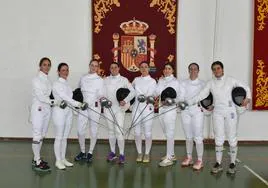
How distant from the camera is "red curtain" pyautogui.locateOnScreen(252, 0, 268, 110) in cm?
722

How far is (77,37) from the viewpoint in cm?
736

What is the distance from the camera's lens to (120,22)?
23.8 feet

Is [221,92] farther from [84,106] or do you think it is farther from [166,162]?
[84,106]

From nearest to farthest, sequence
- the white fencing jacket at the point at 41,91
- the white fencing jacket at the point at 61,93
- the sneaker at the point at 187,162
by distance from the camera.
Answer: the white fencing jacket at the point at 41,91, the white fencing jacket at the point at 61,93, the sneaker at the point at 187,162

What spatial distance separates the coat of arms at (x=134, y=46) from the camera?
286 inches

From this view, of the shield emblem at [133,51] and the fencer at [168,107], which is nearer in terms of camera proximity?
the fencer at [168,107]

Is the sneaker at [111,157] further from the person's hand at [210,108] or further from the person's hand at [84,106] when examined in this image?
the person's hand at [210,108]

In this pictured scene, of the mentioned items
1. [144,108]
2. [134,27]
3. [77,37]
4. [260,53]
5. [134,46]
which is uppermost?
[134,27]

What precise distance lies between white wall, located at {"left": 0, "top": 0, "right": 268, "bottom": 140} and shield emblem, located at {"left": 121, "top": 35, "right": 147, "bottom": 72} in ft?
2.29

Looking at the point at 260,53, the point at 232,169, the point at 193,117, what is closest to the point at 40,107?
the point at 193,117

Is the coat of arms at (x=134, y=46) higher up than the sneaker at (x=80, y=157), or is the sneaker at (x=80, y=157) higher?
the coat of arms at (x=134, y=46)

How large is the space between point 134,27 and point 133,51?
466 mm

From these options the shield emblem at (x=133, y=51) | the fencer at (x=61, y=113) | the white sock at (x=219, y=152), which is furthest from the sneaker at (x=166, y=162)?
the shield emblem at (x=133, y=51)

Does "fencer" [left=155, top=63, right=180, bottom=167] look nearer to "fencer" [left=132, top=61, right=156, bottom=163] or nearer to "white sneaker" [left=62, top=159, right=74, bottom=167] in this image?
"fencer" [left=132, top=61, right=156, bottom=163]
